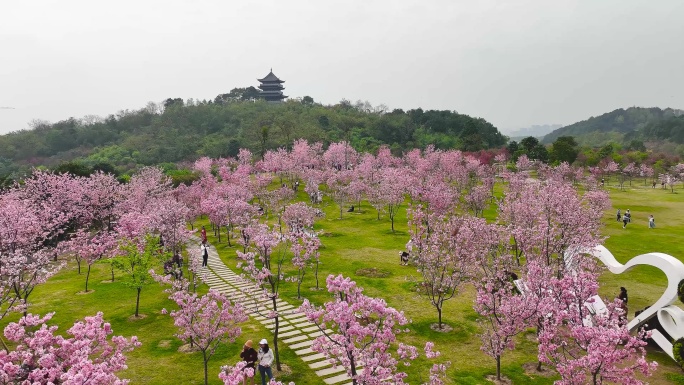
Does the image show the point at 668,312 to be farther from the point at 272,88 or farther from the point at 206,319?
the point at 272,88

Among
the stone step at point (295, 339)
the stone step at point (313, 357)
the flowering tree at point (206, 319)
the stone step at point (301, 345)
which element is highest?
the flowering tree at point (206, 319)

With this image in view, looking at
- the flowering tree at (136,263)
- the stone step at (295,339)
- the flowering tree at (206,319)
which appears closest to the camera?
the flowering tree at (206,319)

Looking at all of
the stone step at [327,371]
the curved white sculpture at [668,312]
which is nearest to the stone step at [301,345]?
the stone step at [327,371]

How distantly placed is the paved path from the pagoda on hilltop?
454 feet

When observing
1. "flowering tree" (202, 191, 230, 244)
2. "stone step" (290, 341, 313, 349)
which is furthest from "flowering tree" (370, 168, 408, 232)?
"stone step" (290, 341, 313, 349)

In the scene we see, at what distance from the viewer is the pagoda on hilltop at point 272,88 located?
159125mm

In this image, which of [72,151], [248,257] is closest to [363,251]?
[248,257]

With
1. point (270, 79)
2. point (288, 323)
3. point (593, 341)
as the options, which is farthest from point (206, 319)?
point (270, 79)

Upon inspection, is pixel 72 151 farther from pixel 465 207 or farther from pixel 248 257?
pixel 248 257

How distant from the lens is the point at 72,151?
11644 cm

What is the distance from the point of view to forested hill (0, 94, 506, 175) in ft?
328

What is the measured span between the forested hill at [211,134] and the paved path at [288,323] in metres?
56.6

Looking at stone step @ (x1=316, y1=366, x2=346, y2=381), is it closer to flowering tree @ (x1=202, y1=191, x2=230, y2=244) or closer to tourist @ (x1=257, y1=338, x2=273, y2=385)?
tourist @ (x1=257, y1=338, x2=273, y2=385)

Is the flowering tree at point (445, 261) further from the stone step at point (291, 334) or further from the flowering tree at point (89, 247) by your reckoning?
the flowering tree at point (89, 247)
